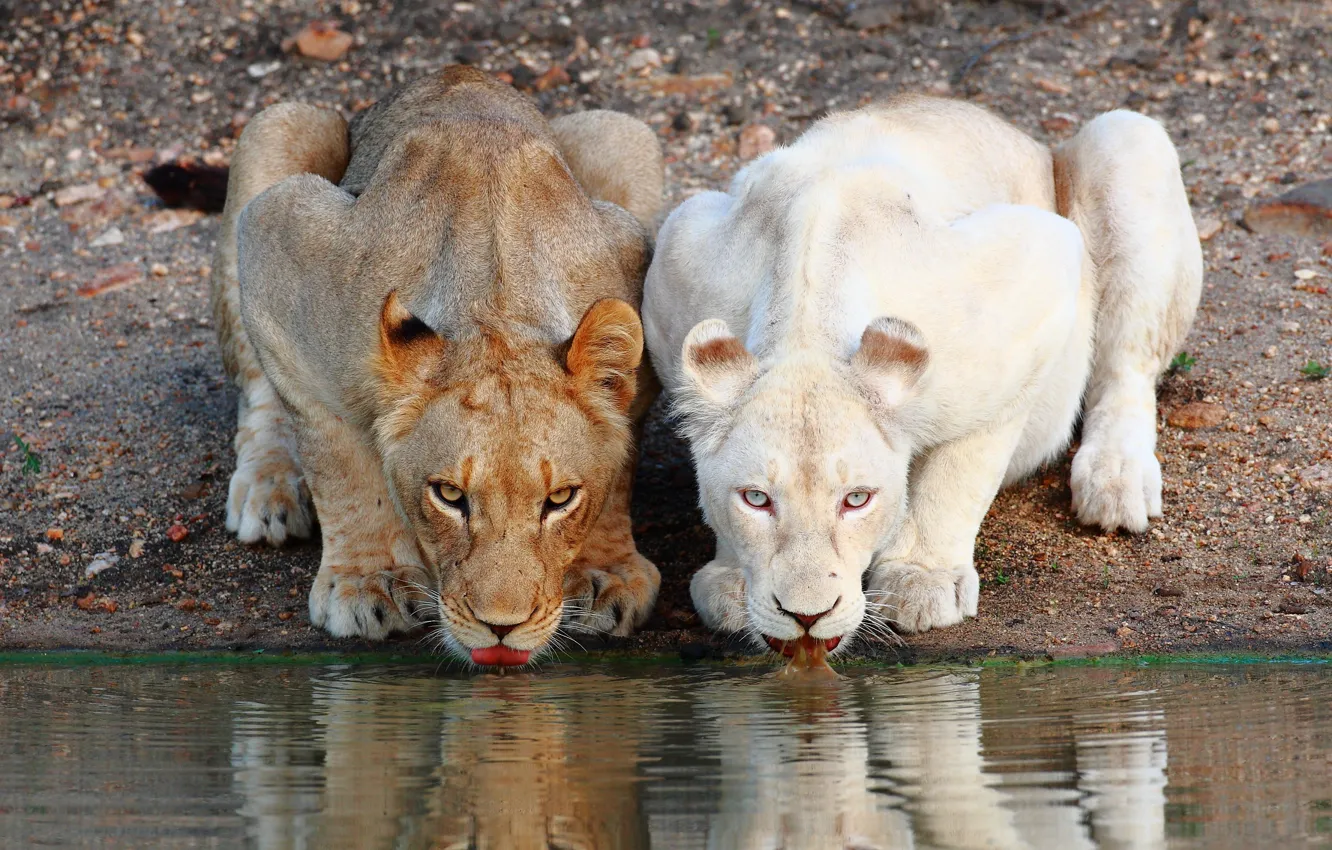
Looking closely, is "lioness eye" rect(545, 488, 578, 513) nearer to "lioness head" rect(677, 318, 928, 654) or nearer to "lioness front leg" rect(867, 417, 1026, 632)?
"lioness head" rect(677, 318, 928, 654)

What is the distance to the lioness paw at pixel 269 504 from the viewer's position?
256 inches

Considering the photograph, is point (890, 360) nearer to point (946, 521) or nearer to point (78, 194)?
point (946, 521)

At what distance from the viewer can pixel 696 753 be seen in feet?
13.5

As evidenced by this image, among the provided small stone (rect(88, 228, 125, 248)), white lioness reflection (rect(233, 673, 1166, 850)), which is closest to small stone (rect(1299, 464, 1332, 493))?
white lioness reflection (rect(233, 673, 1166, 850))

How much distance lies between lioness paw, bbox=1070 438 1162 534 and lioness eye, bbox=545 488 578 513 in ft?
6.45

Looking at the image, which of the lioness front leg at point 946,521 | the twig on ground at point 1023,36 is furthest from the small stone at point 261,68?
the lioness front leg at point 946,521

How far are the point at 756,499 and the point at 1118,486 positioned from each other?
1898 mm

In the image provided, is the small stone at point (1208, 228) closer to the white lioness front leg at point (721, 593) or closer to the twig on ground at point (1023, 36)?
the twig on ground at point (1023, 36)

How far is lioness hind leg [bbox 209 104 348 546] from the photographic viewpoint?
6520 mm

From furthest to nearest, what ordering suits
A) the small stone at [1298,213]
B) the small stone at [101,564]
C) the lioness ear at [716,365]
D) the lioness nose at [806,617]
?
the small stone at [1298,213] < the small stone at [101,564] < the lioness ear at [716,365] < the lioness nose at [806,617]

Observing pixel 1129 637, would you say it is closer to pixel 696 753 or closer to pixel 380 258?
pixel 696 753

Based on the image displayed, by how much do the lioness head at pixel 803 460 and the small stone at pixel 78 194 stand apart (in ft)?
18.7

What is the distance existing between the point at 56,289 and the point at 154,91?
2.06 m

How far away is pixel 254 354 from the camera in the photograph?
7078mm
